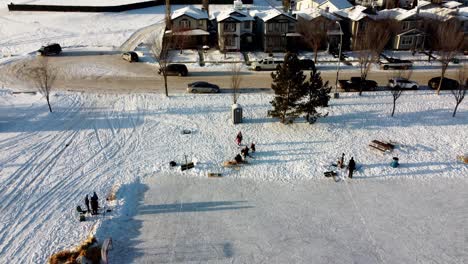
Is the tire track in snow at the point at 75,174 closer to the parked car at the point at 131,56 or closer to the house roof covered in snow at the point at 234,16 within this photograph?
the parked car at the point at 131,56

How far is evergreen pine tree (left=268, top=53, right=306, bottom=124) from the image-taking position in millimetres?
28875

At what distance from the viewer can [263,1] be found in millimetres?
77250

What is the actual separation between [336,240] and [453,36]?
95.9 ft

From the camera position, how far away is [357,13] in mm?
48906

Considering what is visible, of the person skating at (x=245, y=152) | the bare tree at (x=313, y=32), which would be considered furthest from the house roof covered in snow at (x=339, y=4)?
the person skating at (x=245, y=152)

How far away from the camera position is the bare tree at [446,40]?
35969mm

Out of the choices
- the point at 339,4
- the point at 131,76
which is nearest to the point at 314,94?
the point at 131,76

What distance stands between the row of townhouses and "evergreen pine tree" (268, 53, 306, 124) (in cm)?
1837

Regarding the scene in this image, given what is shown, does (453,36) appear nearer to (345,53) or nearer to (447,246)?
(345,53)

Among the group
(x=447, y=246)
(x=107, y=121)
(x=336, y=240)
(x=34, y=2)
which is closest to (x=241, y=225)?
(x=336, y=240)

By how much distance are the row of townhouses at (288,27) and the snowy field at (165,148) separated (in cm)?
1439

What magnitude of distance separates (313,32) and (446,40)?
13637mm

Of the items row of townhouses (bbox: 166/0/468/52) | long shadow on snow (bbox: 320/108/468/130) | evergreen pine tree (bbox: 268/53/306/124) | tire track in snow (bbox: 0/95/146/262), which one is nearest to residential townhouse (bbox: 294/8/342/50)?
row of townhouses (bbox: 166/0/468/52)

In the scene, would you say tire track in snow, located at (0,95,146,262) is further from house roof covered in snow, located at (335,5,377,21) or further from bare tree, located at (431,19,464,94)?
house roof covered in snow, located at (335,5,377,21)
